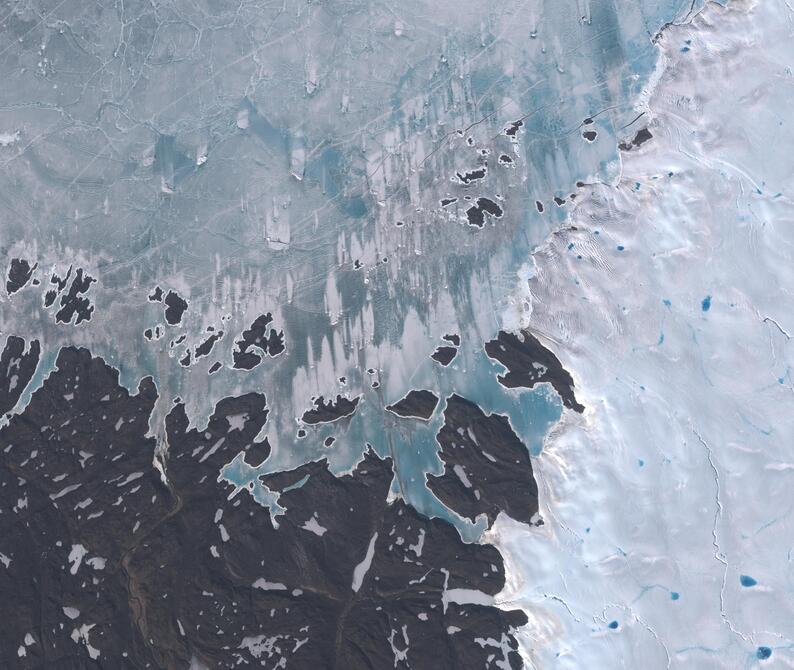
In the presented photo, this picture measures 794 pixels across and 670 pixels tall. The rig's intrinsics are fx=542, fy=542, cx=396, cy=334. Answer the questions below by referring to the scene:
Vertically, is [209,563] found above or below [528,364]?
below

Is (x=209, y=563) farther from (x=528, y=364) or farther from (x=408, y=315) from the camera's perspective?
(x=528, y=364)

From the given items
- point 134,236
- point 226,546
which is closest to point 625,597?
point 226,546

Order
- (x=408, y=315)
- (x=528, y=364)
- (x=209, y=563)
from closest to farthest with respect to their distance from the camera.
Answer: (x=209, y=563)
(x=528, y=364)
(x=408, y=315)

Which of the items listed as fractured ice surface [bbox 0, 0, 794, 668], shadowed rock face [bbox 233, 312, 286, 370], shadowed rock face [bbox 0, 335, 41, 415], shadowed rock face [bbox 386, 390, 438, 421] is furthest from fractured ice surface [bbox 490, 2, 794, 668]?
shadowed rock face [bbox 0, 335, 41, 415]

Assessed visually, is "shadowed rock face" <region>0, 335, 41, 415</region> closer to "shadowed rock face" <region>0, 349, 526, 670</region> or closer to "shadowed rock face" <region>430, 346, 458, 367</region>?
"shadowed rock face" <region>0, 349, 526, 670</region>

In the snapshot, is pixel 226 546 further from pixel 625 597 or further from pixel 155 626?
pixel 625 597

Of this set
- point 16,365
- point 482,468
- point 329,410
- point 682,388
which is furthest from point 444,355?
point 16,365

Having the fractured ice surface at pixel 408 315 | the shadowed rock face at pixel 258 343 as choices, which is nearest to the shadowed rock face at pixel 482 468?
the fractured ice surface at pixel 408 315
